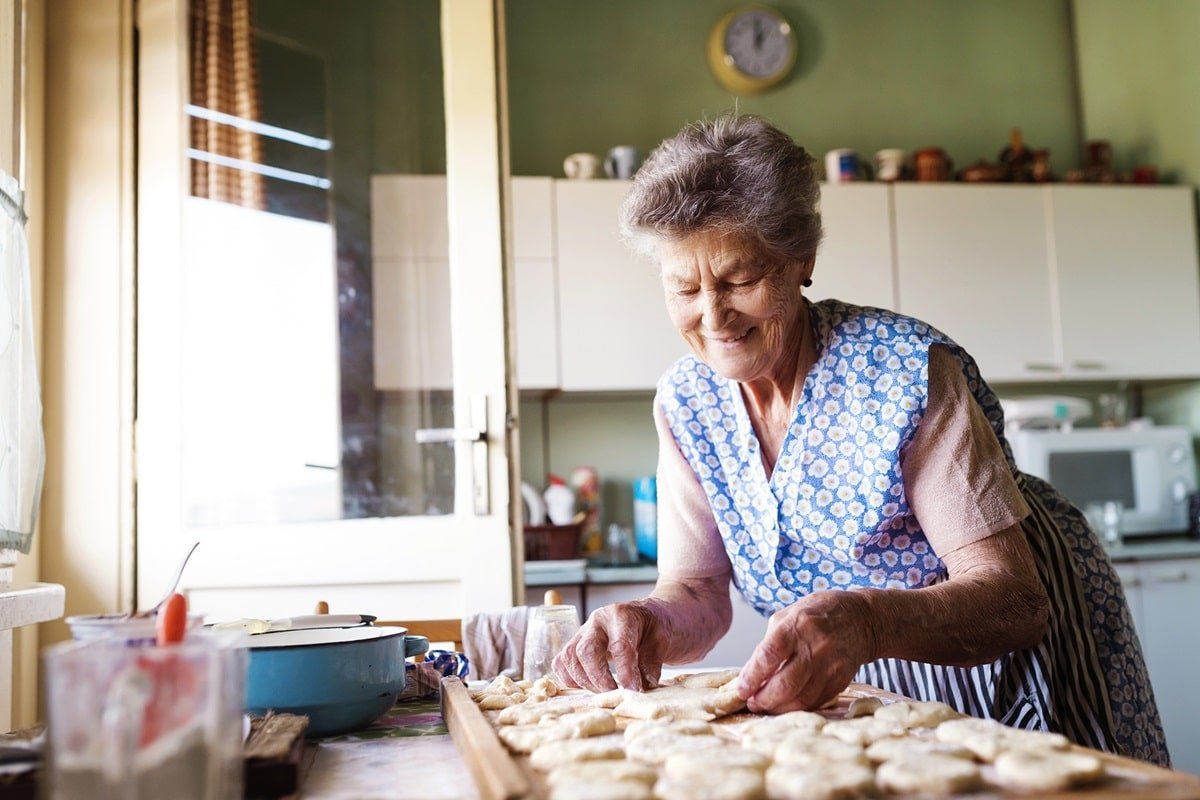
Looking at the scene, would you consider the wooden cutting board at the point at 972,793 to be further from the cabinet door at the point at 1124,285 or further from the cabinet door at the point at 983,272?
the cabinet door at the point at 1124,285

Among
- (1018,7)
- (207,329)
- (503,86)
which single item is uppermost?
(1018,7)

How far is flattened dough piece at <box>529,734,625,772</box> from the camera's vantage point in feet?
2.51

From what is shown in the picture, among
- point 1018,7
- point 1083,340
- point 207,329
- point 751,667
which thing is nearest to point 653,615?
point 751,667

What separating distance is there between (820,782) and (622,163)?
2876 millimetres

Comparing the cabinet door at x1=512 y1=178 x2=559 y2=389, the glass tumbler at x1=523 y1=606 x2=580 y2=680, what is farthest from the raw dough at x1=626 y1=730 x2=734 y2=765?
the cabinet door at x1=512 y1=178 x2=559 y2=389

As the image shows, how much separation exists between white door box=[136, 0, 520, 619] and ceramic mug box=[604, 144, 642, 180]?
980 millimetres

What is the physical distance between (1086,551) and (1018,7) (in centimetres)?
319

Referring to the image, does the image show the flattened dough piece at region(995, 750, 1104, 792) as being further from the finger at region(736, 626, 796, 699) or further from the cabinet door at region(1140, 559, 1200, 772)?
the cabinet door at region(1140, 559, 1200, 772)

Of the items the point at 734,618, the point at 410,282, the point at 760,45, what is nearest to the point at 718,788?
the point at 410,282

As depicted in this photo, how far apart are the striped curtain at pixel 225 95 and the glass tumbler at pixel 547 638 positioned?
1.50m

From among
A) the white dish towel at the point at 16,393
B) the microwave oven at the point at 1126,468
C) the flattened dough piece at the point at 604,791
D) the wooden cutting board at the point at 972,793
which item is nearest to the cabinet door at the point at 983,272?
the microwave oven at the point at 1126,468

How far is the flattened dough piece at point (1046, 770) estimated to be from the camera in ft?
2.15

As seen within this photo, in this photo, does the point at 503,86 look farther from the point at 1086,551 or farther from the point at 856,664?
the point at 856,664

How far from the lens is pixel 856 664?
981 mm
